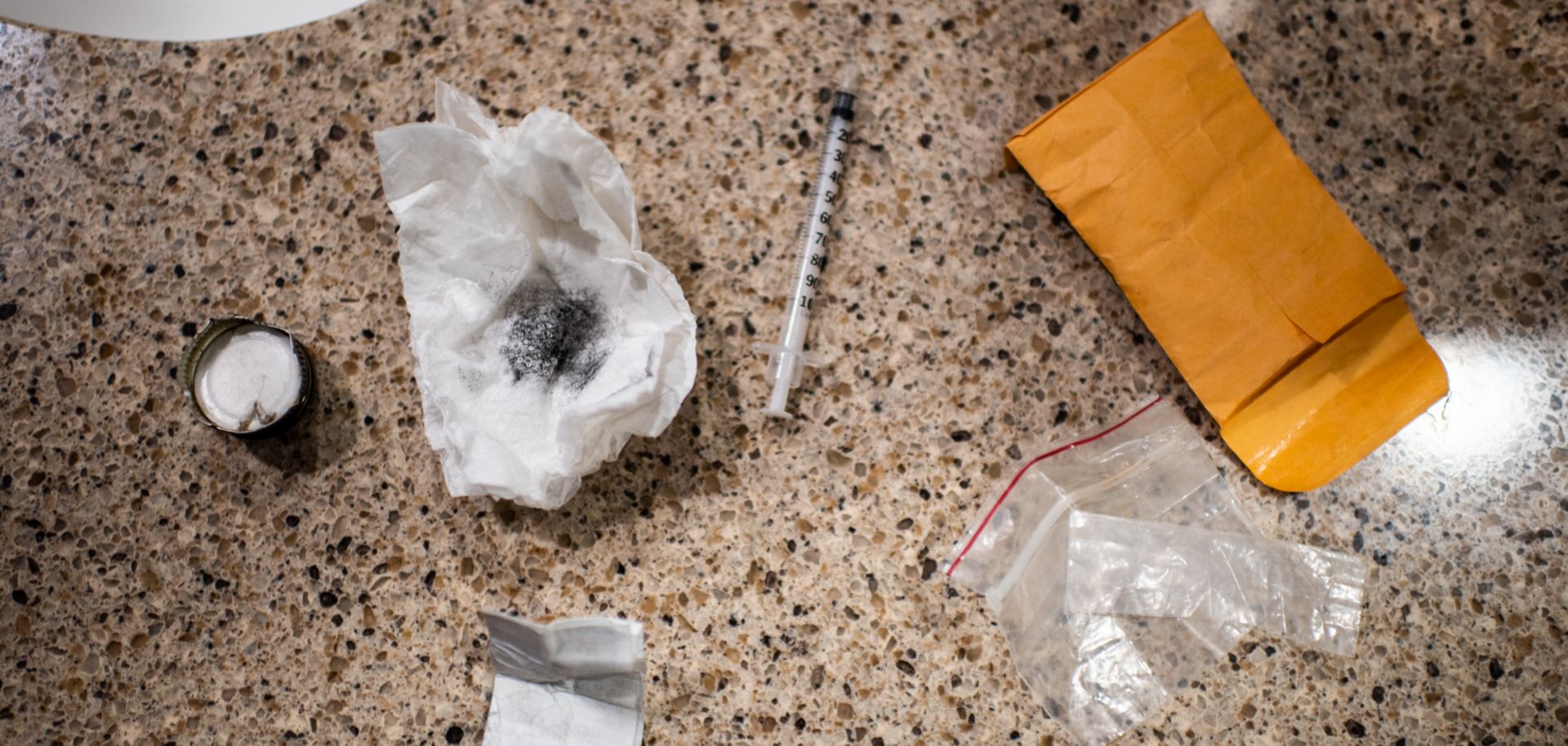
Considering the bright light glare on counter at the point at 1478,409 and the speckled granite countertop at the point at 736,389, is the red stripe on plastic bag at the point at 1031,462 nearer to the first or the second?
the speckled granite countertop at the point at 736,389

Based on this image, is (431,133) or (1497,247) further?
(1497,247)

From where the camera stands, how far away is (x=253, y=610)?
2.33 feet

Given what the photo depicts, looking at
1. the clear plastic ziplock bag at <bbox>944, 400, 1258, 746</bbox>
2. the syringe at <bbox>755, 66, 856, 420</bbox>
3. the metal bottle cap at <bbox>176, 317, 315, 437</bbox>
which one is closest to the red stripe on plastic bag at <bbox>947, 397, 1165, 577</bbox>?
the clear plastic ziplock bag at <bbox>944, 400, 1258, 746</bbox>

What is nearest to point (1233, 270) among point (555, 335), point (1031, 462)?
point (1031, 462)

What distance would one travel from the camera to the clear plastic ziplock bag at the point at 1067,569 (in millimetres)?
696

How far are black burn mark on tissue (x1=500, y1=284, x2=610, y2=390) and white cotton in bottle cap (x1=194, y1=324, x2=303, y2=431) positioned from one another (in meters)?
0.18

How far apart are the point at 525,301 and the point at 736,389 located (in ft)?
0.59

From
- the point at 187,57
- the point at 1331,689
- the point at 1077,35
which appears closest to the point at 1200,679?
the point at 1331,689

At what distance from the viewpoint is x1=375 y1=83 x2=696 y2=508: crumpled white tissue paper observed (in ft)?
2.14

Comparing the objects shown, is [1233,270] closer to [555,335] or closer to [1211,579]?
[1211,579]

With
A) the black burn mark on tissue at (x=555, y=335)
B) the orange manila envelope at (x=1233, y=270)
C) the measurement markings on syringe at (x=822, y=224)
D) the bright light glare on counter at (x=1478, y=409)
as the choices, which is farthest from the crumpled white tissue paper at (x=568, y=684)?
the bright light glare on counter at (x=1478, y=409)

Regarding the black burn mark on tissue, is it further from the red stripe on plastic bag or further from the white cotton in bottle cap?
the red stripe on plastic bag

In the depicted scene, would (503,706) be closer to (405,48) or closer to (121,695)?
(121,695)

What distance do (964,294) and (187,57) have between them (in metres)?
0.70
